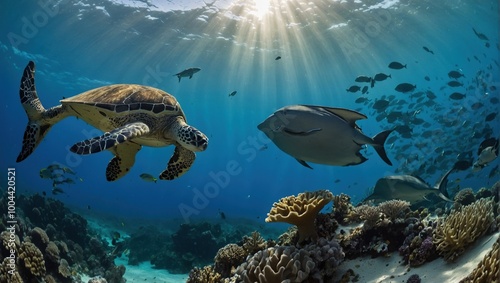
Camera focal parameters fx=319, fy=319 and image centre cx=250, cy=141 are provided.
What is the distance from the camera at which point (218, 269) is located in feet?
20.5

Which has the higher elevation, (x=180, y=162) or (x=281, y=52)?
(x=180, y=162)

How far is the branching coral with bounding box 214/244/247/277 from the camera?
6.09 meters

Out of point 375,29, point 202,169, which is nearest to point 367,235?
point 375,29

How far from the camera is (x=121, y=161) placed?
7039 millimetres

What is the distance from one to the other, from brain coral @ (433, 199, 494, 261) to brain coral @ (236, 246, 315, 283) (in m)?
1.71

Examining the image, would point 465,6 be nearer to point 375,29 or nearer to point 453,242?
point 375,29

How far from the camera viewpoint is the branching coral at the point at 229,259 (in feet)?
20.0

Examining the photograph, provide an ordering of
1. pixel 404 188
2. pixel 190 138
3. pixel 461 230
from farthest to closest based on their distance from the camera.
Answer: pixel 404 188, pixel 190 138, pixel 461 230

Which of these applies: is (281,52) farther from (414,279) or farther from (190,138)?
(414,279)

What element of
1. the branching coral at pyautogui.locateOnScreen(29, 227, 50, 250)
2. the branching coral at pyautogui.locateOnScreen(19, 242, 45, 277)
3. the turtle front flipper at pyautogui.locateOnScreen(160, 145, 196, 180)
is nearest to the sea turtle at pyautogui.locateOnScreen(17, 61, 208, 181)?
the turtle front flipper at pyautogui.locateOnScreen(160, 145, 196, 180)

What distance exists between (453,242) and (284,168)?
12914cm

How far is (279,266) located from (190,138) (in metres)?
2.43

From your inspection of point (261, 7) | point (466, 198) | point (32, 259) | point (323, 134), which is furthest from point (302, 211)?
point (261, 7)

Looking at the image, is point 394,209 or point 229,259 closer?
point 394,209
